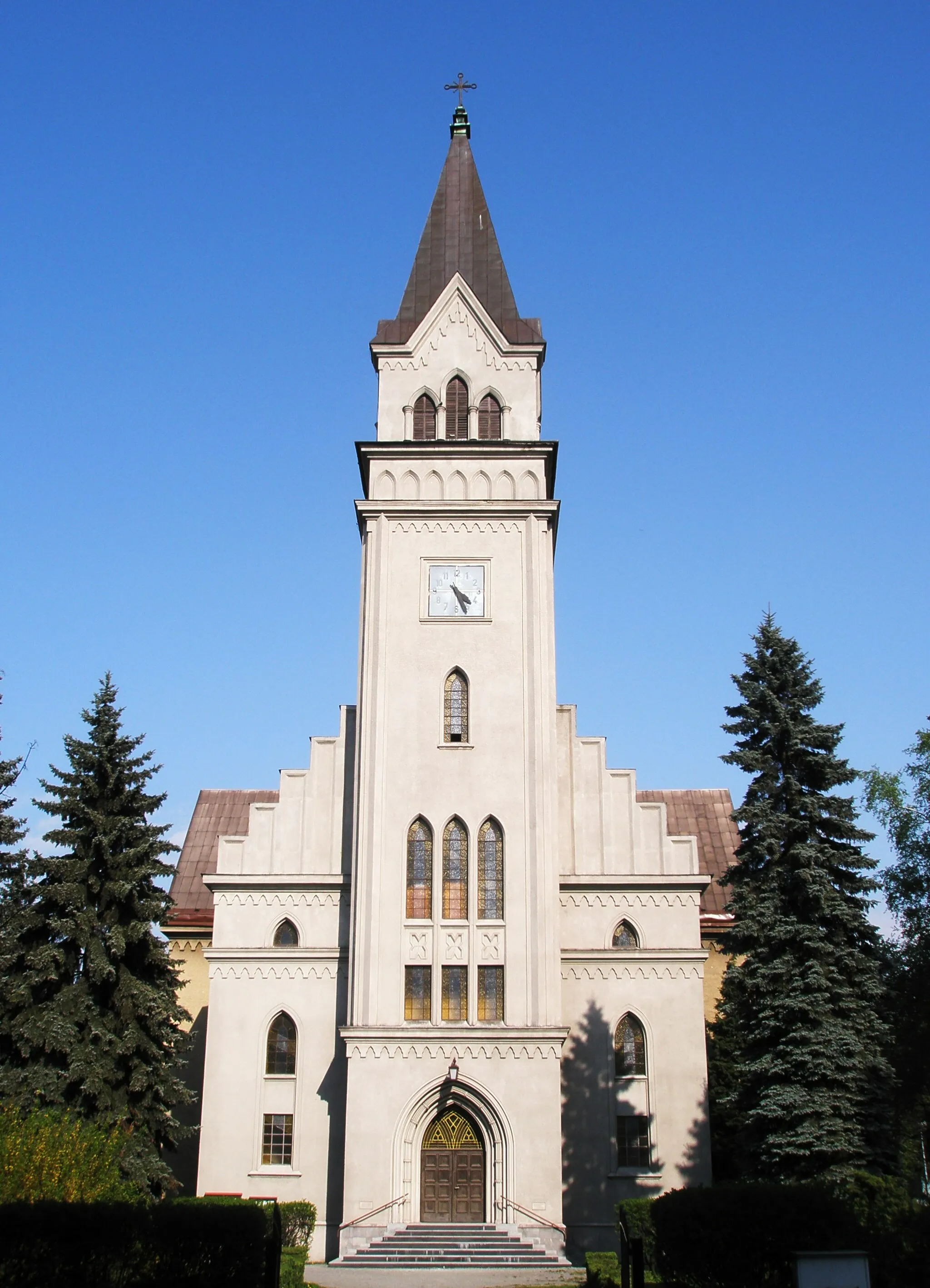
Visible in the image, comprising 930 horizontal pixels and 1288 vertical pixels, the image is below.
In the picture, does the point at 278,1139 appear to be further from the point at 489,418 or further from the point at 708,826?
the point at 708,826

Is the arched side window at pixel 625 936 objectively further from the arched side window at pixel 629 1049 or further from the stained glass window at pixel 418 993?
the stained glass window at pixel 418 993

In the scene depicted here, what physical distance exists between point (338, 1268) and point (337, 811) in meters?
10.4

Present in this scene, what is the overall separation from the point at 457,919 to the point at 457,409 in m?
13.3

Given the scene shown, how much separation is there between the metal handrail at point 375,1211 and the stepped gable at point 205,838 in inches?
583

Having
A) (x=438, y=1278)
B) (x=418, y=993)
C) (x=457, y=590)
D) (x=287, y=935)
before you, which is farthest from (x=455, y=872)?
(x=438, y=1278)

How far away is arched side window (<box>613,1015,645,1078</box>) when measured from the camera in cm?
3006

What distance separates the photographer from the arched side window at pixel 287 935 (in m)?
31.1

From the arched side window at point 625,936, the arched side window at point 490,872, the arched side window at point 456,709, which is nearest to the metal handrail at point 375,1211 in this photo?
the arched side window at point 490,872

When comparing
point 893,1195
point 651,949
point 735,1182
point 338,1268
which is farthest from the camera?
point 651,949

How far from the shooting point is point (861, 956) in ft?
87.7

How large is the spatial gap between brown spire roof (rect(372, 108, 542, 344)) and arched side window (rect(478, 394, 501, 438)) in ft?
5.87

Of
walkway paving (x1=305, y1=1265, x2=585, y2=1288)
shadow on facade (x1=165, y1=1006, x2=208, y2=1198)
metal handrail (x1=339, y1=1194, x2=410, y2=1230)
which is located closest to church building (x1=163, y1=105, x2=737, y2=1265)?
metal handrail (x1=339, y1=1194, x2=410, y2=1230)

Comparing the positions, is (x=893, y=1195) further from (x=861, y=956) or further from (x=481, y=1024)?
(x=481, y=1024)

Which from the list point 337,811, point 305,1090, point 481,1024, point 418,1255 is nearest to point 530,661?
point 337,811
